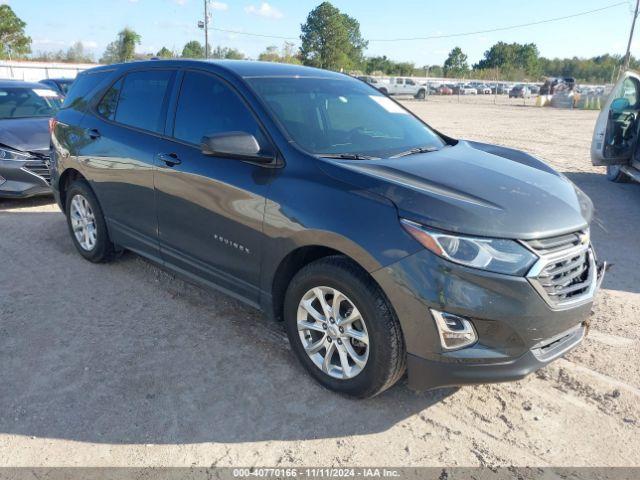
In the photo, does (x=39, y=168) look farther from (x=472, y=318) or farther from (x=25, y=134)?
(x=472, y=318)

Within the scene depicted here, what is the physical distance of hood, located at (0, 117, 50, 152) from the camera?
6910 millimetres

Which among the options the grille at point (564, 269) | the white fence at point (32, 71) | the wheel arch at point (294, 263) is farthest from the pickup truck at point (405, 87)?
the grille at point (564, 269)

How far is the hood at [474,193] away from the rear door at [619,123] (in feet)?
19.2

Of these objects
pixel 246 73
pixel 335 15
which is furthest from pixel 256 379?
pixel 335 15

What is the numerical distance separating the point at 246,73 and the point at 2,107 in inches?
239

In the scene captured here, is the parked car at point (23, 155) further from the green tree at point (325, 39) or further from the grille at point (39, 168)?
the green tree at point (325, 39)

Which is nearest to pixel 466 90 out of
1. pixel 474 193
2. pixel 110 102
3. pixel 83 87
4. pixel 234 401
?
pixel 83 87

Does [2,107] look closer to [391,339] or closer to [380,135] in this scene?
[380,135]

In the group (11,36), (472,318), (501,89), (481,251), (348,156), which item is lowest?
(472,318)

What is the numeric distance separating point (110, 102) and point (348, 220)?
293 cm

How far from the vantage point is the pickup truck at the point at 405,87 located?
4688 centimetres

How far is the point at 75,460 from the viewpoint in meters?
2.53

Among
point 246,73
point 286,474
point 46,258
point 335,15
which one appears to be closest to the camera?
point 286,474

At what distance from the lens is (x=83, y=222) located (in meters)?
5.03
